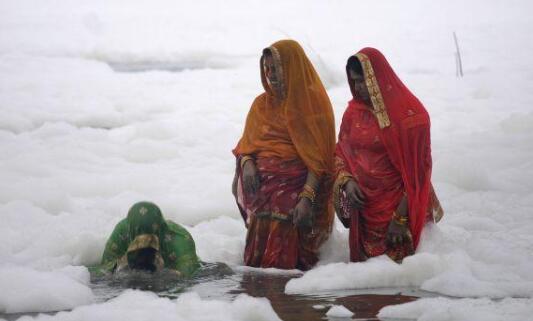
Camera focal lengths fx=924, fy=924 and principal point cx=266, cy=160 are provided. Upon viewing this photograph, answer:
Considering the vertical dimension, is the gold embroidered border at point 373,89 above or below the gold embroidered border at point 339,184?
above

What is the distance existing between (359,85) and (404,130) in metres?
0.38

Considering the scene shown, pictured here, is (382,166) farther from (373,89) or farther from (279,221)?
(279,221)

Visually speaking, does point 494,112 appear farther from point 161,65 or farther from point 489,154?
point 161,65

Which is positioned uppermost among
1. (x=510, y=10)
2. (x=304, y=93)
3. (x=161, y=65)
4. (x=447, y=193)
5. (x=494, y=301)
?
(x=510, y=10)

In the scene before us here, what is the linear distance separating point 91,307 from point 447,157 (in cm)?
524

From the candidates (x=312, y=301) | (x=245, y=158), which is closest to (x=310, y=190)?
(x=245, y=158)

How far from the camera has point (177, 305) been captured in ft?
13.9

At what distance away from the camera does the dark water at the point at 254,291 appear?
4340 millimetres

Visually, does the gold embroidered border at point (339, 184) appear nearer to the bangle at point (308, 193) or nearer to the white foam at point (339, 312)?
the bangle at point (308, 193)

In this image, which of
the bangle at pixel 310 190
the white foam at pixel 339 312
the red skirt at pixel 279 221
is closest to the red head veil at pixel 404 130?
the bangle at pixel 310 190

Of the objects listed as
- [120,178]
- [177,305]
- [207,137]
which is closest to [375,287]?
[177,305]

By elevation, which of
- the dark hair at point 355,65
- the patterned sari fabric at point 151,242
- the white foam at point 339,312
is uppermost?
the dark hair at point 355,65

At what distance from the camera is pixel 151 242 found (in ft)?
16.7

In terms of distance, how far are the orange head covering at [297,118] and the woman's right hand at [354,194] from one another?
0.81ft
